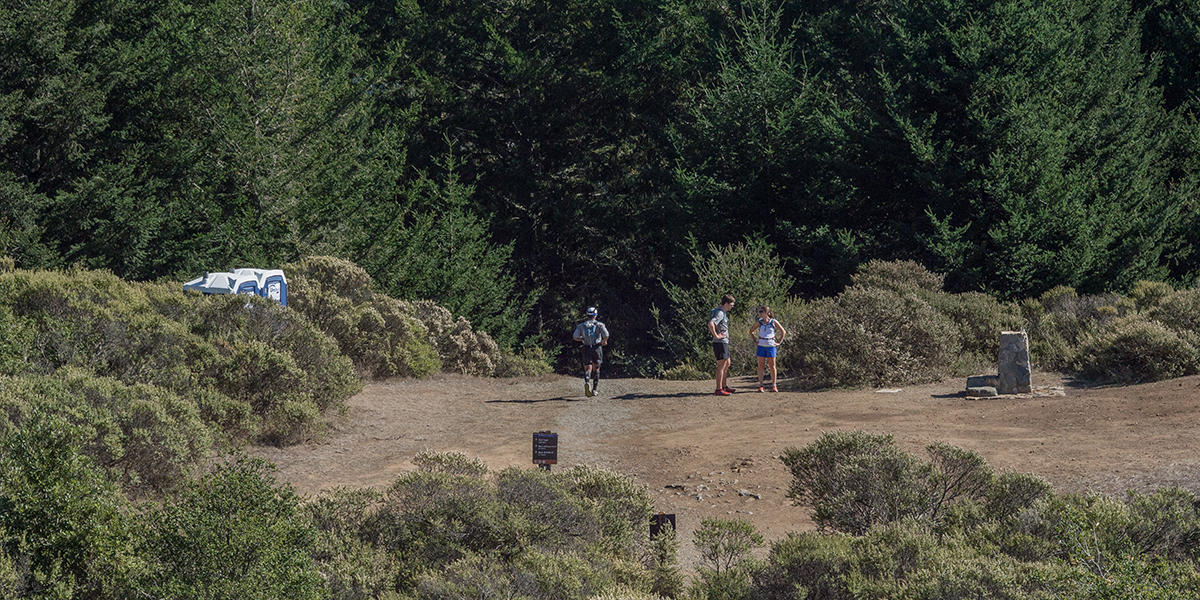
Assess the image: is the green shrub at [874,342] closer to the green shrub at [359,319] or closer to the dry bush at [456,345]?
the green shrub at [359,319]

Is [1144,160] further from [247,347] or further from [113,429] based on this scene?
[113,429]

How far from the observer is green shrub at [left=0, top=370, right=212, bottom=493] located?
38.7 feet

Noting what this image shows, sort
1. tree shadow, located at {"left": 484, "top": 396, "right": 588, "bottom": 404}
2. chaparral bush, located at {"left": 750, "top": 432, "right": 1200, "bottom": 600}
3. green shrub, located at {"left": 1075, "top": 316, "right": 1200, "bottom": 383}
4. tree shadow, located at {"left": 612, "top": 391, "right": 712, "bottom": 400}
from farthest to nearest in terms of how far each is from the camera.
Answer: tree shadow, located at {"left": 484, "top": 396, "right": 588, "bottom": 404}, tree shadow, located at {"left": 612, "top": 391, "right": 712, "bottom": 400}, green shrub, located at {"left": 1075, "top": 316, "right": 1200, "bottom": 383}, chaparral bush, located at {"left": 750, "top": 432, "right": 1200, "bottom": 600}

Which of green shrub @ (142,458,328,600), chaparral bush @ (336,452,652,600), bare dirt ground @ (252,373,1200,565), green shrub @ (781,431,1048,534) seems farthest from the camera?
bare dirt ground @ (252,373,1200,565)

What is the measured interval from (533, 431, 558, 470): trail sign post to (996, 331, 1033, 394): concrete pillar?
8898mm

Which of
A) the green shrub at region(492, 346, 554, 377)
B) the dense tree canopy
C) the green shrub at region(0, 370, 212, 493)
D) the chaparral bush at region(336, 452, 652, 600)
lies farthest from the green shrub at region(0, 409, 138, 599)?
the dense tree canopy

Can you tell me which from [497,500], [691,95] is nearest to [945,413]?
[497,500]

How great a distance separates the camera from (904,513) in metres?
10.6

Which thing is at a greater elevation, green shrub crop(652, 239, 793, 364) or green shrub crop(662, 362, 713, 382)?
green shrub crop(652, 239, 793, 364)

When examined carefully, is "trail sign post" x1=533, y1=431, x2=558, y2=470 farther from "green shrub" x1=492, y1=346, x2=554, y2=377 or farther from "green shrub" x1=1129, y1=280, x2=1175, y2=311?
"green shrub" x1=492, y1=346, x2=554, y2=377

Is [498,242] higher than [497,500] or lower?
higher

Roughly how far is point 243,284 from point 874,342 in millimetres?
10803

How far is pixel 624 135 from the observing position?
42.5 meters

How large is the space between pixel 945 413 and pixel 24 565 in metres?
12.3
